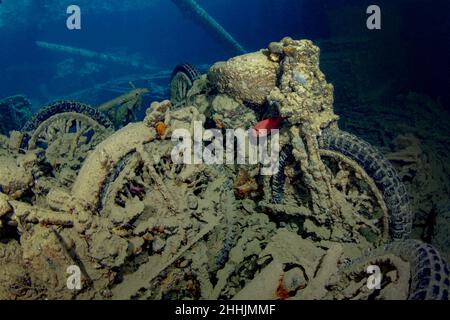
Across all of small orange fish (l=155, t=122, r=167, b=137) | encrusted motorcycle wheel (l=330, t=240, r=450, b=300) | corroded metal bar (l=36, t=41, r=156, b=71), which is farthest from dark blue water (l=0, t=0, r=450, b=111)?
encrusted motorcycle wheel (l=330, t=240, r=450, b=300)

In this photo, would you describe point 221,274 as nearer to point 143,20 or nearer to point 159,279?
point 159,279

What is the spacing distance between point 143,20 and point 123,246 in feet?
241

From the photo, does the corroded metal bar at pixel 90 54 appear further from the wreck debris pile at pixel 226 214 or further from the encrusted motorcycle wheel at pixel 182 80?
the wreck debris pile at pixel 226 214

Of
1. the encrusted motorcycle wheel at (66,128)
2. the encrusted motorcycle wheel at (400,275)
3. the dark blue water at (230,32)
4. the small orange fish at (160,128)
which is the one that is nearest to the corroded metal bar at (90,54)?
the dark blue water at (230,32)

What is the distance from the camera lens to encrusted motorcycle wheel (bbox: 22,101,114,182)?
17.5 ft

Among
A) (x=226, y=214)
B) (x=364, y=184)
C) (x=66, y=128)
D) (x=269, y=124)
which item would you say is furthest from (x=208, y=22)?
(x=364, y=184)

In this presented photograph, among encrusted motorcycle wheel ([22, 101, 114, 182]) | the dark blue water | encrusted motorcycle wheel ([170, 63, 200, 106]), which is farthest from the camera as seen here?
the dark blue water

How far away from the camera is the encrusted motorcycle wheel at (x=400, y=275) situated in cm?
193

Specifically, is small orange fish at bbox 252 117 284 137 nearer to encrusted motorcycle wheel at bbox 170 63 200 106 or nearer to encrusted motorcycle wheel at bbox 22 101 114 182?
encrusted motorcycle wheel at bbox 170 63 200 106

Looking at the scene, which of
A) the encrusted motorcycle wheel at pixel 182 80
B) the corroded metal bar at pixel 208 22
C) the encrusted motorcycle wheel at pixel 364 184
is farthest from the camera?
the corroded metal bar at pixel 208 22

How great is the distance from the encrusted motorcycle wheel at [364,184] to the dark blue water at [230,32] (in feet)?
22.3

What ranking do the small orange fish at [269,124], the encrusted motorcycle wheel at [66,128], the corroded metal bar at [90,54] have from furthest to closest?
the corroded metal bar at [90,54] → the encrusted motorcycle wheel at [66,128] → the small orange fish at [269,124]

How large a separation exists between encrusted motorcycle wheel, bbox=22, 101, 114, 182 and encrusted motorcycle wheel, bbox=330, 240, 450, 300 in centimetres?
458

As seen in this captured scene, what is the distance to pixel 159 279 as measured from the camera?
2.87 metres
